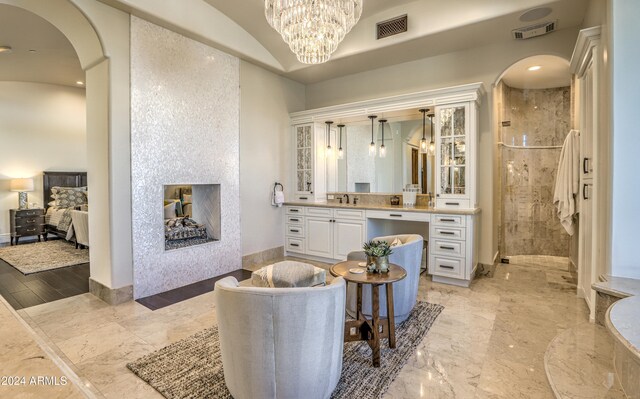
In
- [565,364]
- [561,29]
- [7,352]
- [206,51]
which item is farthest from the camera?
[206,51]

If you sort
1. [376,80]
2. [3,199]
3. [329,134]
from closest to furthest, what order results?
[376,80] < [329,134] < [3,199]

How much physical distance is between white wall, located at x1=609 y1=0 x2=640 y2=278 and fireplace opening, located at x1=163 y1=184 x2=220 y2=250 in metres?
4.18

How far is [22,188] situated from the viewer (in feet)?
21.6

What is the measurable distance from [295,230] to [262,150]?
55.3 inches

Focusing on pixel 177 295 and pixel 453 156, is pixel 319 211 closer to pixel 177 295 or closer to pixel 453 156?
pixel 453 156

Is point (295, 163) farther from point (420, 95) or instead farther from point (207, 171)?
point (420, 95)

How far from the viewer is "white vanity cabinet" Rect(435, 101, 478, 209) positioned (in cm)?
396

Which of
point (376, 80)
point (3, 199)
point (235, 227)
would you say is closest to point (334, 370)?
point (235, 227)

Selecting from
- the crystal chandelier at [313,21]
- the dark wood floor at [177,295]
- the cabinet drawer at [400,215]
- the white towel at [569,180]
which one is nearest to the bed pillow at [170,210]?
the dark wood floor at [177,295]

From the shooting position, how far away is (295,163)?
5.60 m

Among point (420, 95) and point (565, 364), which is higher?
point (420, 95)

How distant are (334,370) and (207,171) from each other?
3.16 m

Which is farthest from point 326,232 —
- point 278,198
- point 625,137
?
point 625,137

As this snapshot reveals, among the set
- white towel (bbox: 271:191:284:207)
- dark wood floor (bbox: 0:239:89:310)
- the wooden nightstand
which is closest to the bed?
the wooden nightstand
